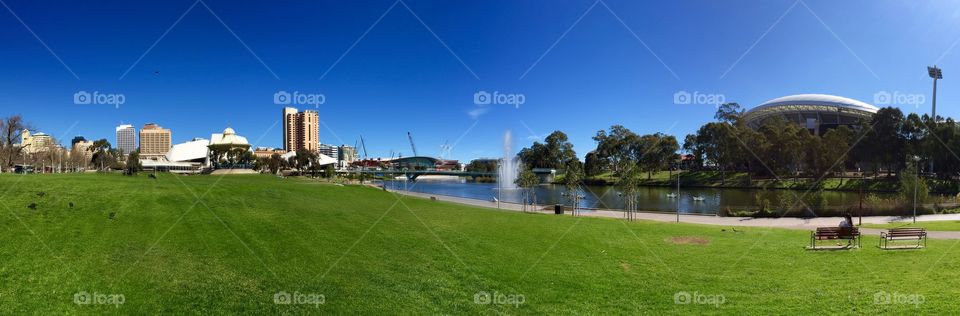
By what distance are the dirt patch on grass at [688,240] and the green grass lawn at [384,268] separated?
119mm

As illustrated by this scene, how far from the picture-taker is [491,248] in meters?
14.0

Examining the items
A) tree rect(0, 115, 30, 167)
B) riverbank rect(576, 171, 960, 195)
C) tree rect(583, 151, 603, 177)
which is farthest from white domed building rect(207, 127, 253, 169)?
tree rect(583, 151, 603, 177)

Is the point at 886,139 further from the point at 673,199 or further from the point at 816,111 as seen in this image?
the point at 816,111

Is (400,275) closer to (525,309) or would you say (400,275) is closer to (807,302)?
(525,309)

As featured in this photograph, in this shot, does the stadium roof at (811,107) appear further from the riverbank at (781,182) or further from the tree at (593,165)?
the tree at (593,165)

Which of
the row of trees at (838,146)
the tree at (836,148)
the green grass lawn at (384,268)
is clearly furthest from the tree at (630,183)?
the tree at (836,148)

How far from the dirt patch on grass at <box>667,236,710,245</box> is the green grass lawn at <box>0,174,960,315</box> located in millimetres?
119

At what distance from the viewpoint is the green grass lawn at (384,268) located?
805 cm

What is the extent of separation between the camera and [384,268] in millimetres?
10688

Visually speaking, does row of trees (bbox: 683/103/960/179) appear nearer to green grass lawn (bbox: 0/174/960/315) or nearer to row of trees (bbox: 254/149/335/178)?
green grass lawn (bbox: 0/174/960/315)

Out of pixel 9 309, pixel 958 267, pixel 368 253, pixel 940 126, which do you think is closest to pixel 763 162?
pixel 940 126

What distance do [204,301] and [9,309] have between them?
2.59m

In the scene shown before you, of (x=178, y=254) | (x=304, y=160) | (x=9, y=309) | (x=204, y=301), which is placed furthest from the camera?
(x=304, y=160)

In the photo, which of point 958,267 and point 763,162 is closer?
point 958,267
